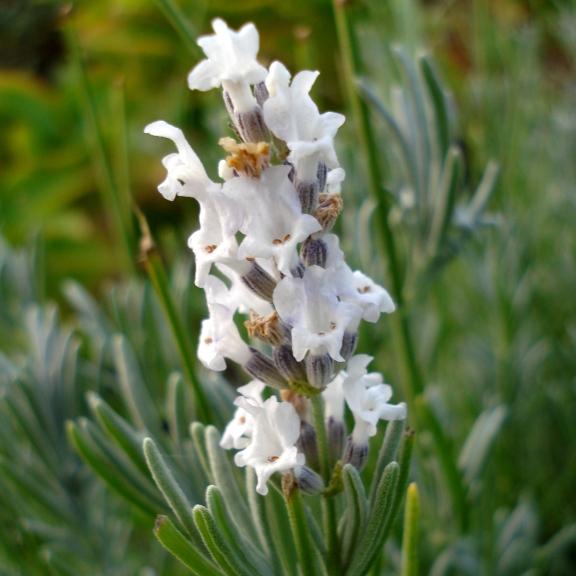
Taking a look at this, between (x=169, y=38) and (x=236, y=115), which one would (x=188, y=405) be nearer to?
(x=236, y=115)

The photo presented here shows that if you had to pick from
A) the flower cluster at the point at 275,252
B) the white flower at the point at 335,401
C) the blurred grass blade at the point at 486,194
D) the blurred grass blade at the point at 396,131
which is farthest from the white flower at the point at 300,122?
the blurred grass blade at the point at 486,194

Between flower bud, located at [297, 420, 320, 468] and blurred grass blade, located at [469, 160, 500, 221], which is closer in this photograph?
flower bud, located at [297, 420, 320, 468]

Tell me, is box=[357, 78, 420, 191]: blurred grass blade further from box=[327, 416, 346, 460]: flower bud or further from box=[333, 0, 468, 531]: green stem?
box=[327, 416, 346, 460]: flower bud

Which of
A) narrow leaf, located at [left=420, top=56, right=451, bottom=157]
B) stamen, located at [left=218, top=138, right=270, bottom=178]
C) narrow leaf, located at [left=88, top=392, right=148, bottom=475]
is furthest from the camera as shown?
narrow leaf, located at [left=420, top=56, right=451, bottom=157]

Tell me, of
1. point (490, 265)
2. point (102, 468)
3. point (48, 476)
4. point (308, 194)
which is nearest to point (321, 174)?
point (308, 194)

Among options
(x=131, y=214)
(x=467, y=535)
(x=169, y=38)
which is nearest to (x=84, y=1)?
(x=169, y=38)

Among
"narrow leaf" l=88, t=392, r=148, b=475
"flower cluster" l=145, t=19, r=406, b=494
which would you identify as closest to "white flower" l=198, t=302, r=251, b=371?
"flower cluster" l=145, t=19, r=406, b=494

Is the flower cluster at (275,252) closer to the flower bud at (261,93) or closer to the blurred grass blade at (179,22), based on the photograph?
the flower bud at (261,93)
